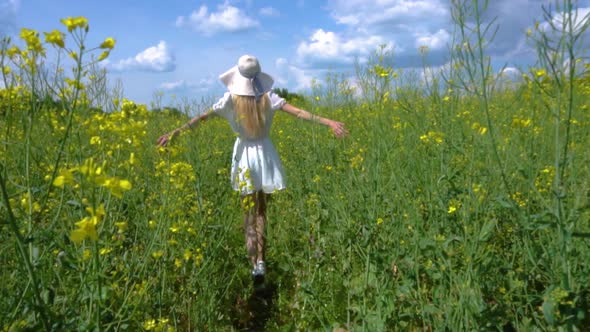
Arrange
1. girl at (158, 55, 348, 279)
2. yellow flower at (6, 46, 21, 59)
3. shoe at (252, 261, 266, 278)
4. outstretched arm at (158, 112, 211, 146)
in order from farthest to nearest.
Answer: girl at (158, 55, 348, 279) → shoe at (252, 261, 266, 278) → outstretched arm at (158, 112, 211, 146) → yellow flower at (6, 46, 21, 59)

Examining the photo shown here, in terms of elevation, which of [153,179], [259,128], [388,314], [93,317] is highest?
[259,128]

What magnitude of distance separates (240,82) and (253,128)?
32 centimetres

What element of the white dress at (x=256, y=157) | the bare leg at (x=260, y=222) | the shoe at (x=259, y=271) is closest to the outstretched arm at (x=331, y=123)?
the white dress at (x=256, y=157)

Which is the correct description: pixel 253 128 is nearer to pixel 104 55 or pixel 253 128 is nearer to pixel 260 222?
pixel 260 222

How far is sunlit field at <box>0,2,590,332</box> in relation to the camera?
1.51m

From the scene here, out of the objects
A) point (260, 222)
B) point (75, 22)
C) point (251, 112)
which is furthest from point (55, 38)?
point (260, 222)

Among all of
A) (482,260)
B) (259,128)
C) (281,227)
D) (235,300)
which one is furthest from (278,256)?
(482,260)

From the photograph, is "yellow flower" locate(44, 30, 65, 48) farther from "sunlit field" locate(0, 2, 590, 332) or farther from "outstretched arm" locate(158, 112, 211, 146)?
"outstretched arm" locate(158, 112, 211, 146)

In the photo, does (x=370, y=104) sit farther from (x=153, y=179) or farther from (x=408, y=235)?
(x=153, y=179)

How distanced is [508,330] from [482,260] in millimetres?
480

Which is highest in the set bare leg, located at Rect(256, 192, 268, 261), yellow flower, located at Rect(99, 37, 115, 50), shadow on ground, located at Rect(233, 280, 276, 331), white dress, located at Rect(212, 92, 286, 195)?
yellow flower, located at Rect(99, 37, 115, 50)

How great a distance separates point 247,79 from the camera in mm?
3219

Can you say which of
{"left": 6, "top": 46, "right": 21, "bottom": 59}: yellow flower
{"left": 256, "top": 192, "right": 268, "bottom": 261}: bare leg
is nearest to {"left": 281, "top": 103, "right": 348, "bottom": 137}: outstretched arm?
{"left": 256, "top": 192, "right": 268, "bottom": 261}: bare leg

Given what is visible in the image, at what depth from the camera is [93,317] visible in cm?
151
